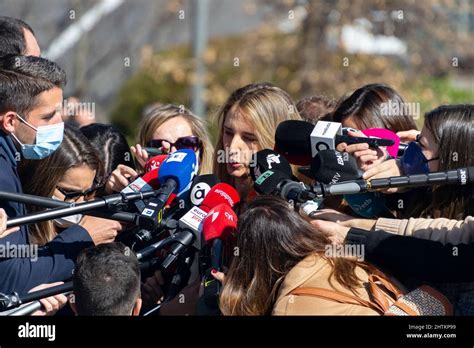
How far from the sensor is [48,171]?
4715mm

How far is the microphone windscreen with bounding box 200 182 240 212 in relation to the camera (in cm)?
437

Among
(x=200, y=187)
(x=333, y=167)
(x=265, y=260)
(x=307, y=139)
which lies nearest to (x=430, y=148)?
(x=333, y=167)

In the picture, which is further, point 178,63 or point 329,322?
point 178,63

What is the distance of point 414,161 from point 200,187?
3.35 ft

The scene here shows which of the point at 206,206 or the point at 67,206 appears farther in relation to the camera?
the point at 206,206

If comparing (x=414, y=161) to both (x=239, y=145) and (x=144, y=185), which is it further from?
(x=144, y=185)

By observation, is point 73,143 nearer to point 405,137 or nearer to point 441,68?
point 405,137

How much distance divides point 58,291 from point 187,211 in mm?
820

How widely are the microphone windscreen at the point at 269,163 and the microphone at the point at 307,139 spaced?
0.34 feet

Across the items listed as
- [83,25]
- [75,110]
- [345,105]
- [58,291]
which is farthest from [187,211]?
[83,25]

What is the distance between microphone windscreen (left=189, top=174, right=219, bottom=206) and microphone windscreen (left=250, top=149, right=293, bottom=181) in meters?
0.25

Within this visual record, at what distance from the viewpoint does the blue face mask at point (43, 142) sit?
4.35 meters

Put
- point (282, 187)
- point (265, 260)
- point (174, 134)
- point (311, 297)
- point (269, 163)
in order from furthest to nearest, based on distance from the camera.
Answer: point (174, 134), point (269, 163), point (282, 187), point (265, 260), point (311, 297)

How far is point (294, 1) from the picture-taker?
487 inches
